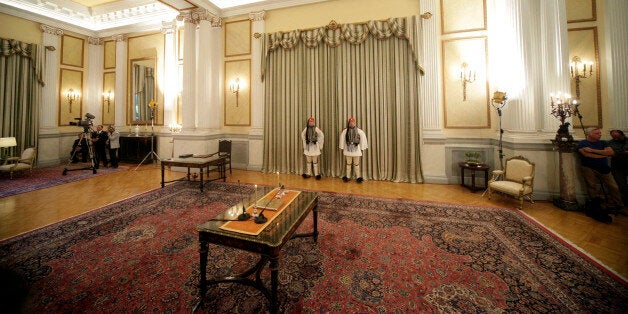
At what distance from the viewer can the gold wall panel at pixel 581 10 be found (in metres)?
4.95

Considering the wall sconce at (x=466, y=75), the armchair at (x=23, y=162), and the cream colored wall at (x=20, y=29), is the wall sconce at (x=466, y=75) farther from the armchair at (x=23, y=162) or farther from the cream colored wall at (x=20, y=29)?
the cream colored wall at (x=20, y=29)

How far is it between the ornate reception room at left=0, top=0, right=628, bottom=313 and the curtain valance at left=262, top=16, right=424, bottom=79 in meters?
0.05

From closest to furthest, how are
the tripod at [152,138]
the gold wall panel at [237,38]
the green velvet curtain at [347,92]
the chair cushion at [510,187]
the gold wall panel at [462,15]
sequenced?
the chair cushion at [510,187], the gold wall panel at [462,15], the green velvet curtain at [347,92], the gold wall panel at [237,38], the tripod at [152,138]

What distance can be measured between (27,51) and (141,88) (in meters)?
3.04

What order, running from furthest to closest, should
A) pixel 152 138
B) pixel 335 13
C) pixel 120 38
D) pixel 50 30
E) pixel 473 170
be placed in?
pixel 120 38, pixel 50 30, pixel 152 138, pixel 335 13, pixel 473 170

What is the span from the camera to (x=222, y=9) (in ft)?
23.7

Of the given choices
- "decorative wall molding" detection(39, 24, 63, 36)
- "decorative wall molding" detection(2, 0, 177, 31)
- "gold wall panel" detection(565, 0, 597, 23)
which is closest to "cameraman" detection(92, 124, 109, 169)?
"decorative wall molding" detection(39, 24, 63, 36)

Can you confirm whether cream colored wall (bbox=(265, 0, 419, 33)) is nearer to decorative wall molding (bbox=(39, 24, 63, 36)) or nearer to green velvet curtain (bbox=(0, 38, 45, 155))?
decorative wall molding (bbox=(39, 24, 63, 36))

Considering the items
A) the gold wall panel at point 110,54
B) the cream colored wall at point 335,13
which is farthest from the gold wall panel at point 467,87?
the gold wall panel at point 110,54

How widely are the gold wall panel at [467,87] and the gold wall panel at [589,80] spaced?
169 centimetres

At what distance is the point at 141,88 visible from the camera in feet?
27.5

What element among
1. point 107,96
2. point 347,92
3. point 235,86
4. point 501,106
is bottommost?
point 501,106

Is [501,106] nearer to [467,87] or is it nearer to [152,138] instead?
[467,87]

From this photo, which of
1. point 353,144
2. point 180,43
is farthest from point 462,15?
point 180,43
